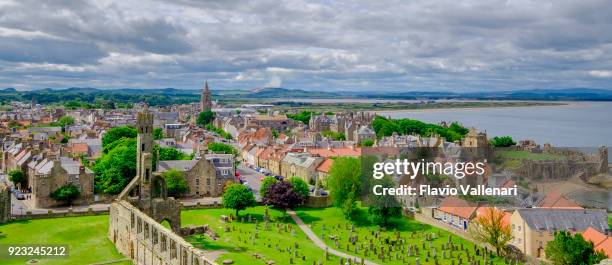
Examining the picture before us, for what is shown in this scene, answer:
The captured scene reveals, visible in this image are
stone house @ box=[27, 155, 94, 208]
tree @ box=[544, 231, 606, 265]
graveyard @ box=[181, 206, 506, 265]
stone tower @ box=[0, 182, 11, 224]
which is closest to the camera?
tree @ box=[544, 231, 606, 265]

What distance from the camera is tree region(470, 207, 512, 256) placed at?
41.7m

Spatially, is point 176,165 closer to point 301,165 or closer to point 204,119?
point 301,165

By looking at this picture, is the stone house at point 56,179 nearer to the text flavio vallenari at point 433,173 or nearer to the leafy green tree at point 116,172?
the leafy green tree at point 116,172

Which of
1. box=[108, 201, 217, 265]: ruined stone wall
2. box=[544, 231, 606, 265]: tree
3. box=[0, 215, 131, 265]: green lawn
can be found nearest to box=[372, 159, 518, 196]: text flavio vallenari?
box=[544, 231, 606, 265]: tree

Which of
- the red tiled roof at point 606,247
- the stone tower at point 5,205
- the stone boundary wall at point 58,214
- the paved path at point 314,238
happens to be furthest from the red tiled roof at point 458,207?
the stone tower at point 5,205

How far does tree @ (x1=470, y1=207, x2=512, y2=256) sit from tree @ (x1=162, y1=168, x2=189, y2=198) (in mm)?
30514

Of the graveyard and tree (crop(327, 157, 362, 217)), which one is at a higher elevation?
tree (crop(327, 157, 362, 217))

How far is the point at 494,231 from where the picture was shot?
41.6 metres

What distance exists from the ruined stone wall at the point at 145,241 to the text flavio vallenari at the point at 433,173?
73.5 ft

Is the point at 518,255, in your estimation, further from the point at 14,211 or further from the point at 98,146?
the point at 98,146

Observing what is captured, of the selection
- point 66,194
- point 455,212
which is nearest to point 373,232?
point 455,212

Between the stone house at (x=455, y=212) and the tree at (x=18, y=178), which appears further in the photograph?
the tree at (x=18, y=178)

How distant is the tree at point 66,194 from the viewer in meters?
52.4

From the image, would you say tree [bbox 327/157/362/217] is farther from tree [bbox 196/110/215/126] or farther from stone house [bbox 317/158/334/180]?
tree [bbox 196/110/215/126]
